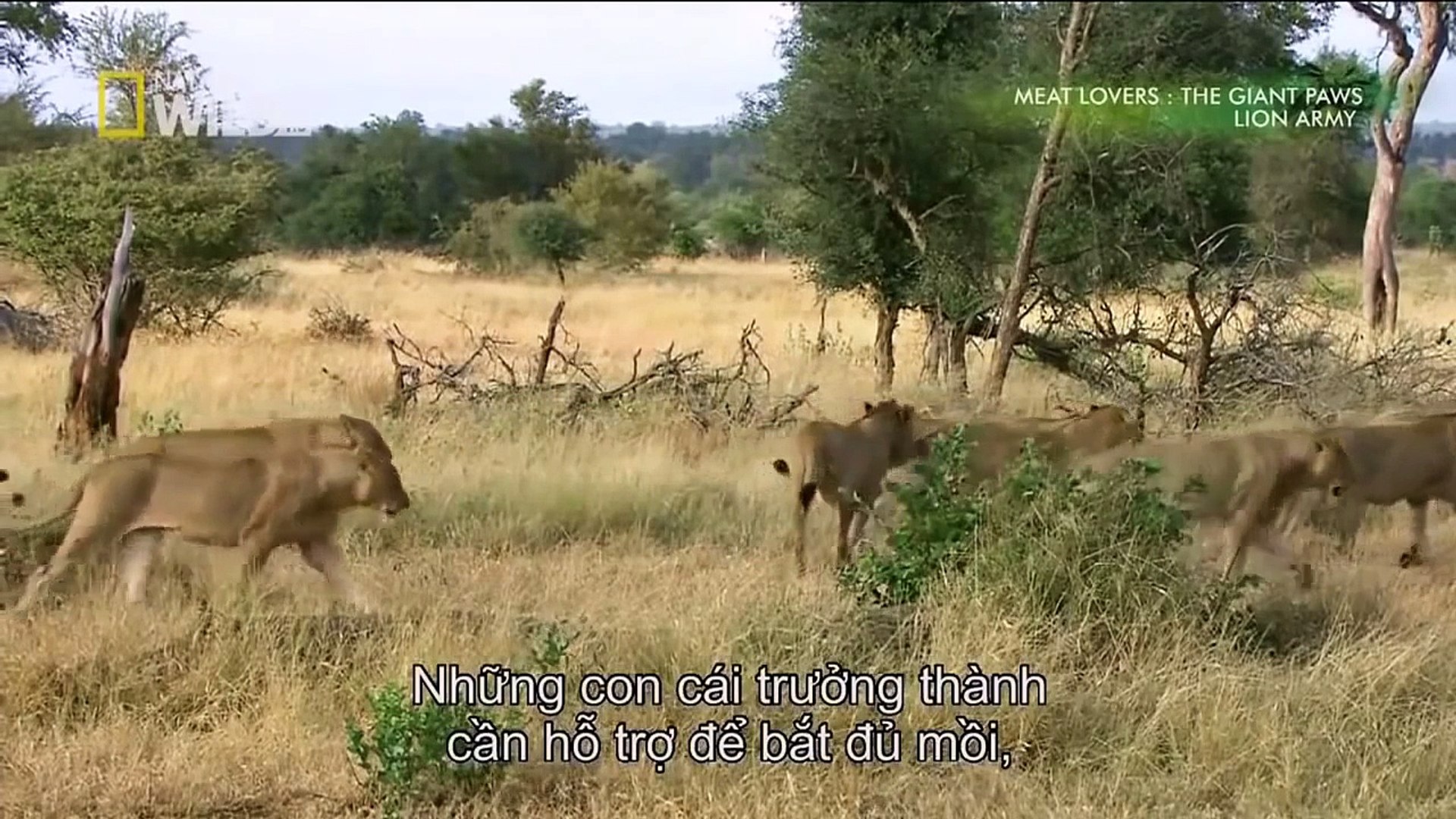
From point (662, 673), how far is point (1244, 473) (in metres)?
3.47

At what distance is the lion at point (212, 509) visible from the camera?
645cm

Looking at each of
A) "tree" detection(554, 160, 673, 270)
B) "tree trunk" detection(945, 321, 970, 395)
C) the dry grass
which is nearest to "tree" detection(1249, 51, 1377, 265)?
"tree trunk" detection(945, 321, 970, 395)

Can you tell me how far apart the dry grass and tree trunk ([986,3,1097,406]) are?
3966mm

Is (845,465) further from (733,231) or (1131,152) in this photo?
(733,231)

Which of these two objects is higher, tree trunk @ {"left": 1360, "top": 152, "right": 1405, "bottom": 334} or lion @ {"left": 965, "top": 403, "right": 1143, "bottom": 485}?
tree trunk @ {"left": 1360, "top": 152, "right": 1405, "bottom": 334}

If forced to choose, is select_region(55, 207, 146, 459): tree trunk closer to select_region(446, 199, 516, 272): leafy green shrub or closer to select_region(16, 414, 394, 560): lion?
select_region(16, 414, 394, 560): lion

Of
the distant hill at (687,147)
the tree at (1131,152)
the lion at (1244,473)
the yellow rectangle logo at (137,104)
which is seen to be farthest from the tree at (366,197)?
the lion at (1244,473)

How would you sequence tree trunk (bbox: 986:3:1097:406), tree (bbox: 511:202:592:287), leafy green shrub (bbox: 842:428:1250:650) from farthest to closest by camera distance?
tree (bbox: 511:202:592:287) → tree trunk (bbox: 986:3:1097:406) → leafy green shrub (bbox: 842:428:1250:650)

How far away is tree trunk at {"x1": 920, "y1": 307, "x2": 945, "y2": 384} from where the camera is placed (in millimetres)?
14992

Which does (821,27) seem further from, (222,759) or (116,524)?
(222,759)

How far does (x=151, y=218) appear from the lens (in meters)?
18.1

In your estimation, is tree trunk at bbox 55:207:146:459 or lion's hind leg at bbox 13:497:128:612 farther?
tree trunk at bbox 55:207:146:459

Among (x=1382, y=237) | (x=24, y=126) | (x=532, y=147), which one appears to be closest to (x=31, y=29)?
(x=24, y=126)

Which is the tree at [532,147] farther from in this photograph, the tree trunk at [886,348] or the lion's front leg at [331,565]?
the lion's front leg at [331,565]
